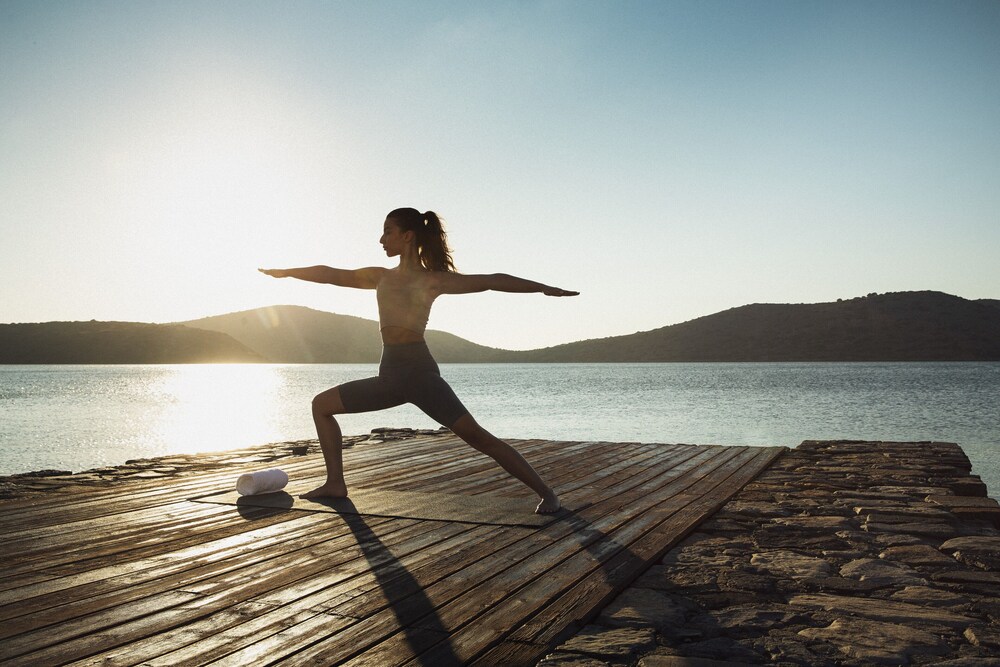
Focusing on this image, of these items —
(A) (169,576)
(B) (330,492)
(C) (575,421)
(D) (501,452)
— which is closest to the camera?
(A) (169,576)

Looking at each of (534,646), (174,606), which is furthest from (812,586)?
(174,606)

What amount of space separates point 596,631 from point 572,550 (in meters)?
1.09

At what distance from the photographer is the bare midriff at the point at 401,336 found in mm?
4684

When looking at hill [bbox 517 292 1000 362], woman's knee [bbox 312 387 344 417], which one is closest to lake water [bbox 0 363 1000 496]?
woman's knee [bbox 312 387 344 417]

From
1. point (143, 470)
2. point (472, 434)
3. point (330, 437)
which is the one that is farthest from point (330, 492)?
point (143, 470)

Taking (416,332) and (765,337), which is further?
(765,337)

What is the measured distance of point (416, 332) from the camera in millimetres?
4699

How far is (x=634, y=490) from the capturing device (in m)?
6.04

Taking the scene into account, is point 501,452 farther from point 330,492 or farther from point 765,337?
point 765,337

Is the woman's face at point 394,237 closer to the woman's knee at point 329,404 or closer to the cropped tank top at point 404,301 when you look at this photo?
the cropped tank top at point 404,301

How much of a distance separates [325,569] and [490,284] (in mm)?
1990

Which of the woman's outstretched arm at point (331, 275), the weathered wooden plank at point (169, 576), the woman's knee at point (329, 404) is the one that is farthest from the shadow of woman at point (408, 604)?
the woman's outstretched arm at point (331, 275)

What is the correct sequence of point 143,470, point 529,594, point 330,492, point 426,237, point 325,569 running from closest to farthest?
point 529,594
point 325,569
point 426,237
point 330,492
point 143,470

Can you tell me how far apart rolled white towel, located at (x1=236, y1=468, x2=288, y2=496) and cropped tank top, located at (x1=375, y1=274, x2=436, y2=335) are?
176cm
